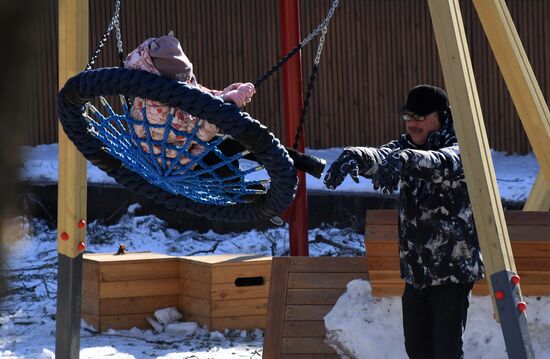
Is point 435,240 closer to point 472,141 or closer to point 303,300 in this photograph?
point 472,141

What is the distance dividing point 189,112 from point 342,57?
8.83 metres

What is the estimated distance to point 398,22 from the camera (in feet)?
39.8

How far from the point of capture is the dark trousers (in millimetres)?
3643

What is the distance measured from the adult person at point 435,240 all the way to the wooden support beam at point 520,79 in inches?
55.1

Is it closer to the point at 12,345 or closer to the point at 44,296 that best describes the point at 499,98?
the point at 44,296

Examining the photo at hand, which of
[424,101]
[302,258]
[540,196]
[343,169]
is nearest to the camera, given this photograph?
[343,169]

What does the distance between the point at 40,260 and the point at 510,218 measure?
575 cm

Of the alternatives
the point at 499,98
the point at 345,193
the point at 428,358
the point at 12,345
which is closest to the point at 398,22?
the point at 499,98

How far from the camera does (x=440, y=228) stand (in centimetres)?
365

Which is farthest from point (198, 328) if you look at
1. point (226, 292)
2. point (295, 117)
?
point (295, 117)

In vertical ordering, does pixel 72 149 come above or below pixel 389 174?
above

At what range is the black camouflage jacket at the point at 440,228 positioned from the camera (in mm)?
3619

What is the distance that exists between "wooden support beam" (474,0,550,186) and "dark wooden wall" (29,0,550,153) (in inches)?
259

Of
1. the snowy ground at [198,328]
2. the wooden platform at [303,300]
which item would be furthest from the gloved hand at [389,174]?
the wooden platform at [303,300]
